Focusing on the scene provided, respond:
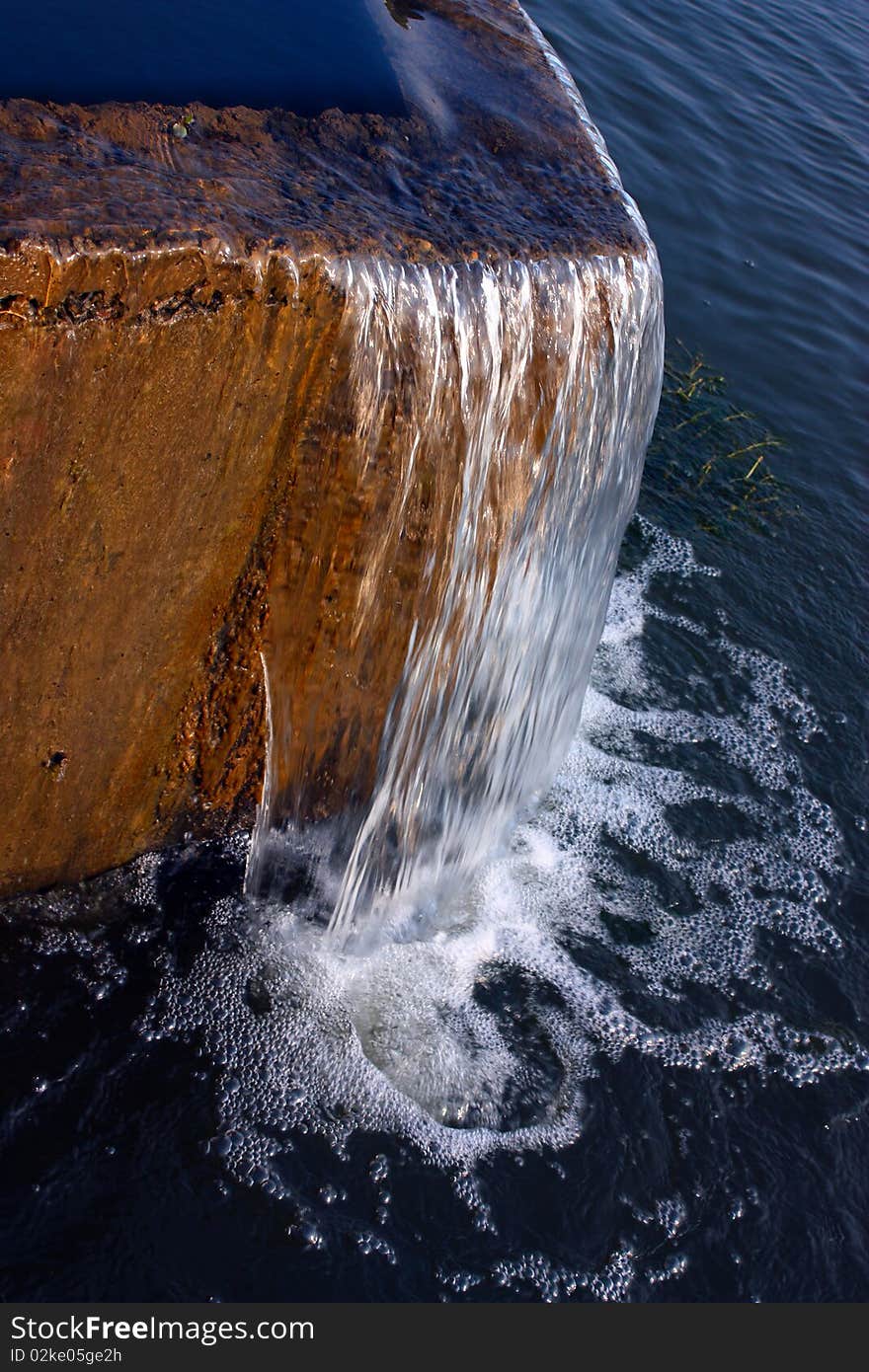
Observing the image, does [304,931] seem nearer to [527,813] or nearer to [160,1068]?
[160,1068]

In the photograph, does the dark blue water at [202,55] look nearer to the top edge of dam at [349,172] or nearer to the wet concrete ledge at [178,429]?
the top edge of dam at [349,172]

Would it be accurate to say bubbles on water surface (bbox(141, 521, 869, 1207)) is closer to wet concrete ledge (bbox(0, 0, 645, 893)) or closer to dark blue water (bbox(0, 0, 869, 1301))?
dark blue water (bbox(0, 0, 869, 1301))

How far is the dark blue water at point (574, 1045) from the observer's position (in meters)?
3.35

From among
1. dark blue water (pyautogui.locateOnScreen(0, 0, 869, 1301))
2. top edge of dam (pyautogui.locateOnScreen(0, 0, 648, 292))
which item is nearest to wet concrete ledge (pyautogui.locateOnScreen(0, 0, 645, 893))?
top edge of dam (pyautogui.locateOnScreen(0, 0, 648, 292))

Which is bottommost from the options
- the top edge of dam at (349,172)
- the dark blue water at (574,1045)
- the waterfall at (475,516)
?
the dark blue water at (574,1045)

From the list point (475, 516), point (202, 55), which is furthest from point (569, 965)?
point (202, 55)

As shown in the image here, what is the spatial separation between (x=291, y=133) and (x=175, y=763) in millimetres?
2039

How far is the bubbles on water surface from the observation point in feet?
12.2

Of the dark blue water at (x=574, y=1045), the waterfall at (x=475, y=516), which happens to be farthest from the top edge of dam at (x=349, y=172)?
the dark blue water at (x=574, y=1045)

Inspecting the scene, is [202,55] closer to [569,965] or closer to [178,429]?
[178,429]

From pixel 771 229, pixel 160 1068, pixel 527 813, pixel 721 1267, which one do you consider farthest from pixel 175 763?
pixel 771 229

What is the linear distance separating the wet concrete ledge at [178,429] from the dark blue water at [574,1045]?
0.55m

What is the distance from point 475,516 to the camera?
3.82 meters

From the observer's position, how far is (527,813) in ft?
16.4
